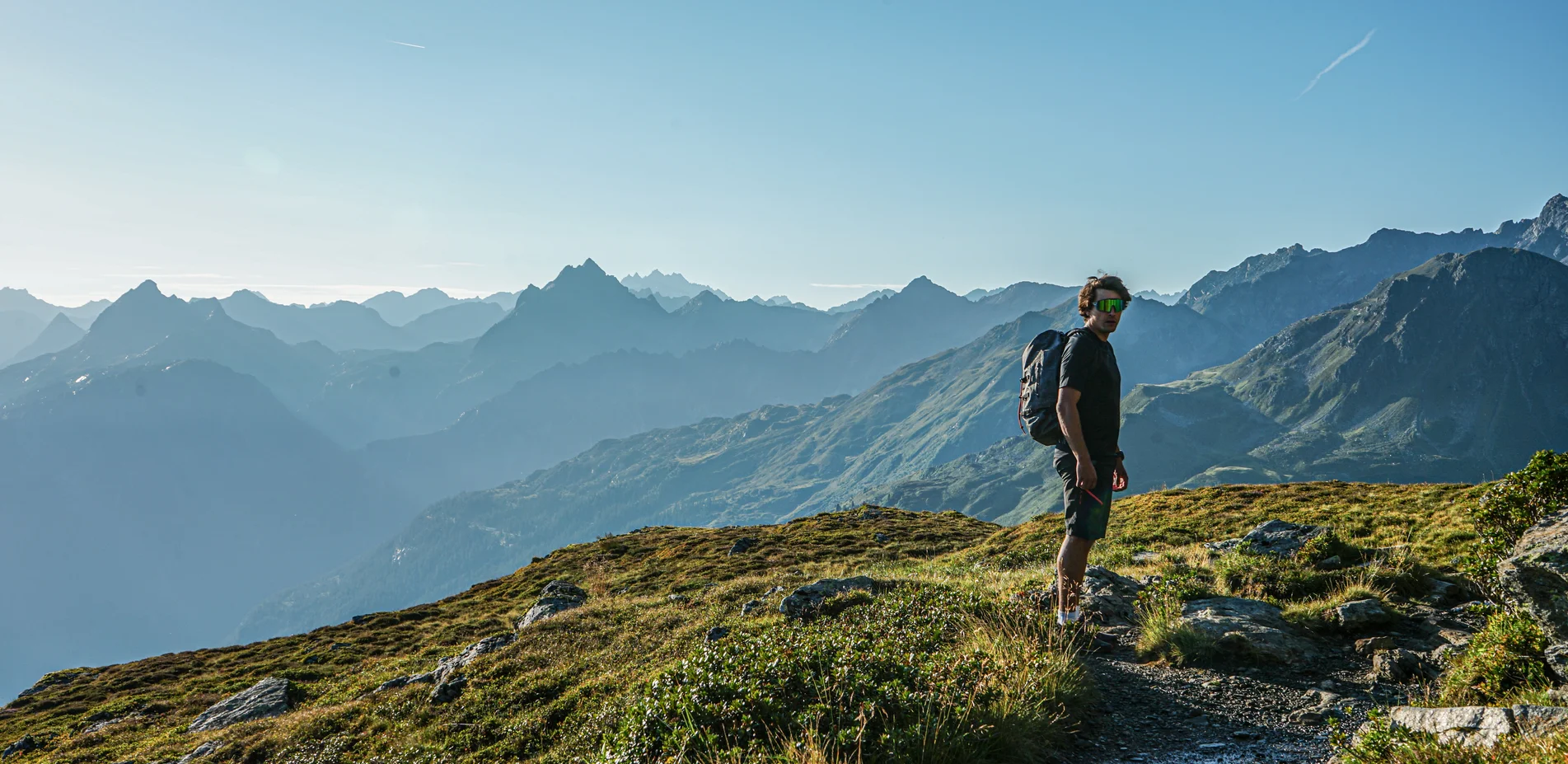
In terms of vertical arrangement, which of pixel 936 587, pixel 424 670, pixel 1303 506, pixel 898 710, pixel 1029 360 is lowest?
pixel 1303 506

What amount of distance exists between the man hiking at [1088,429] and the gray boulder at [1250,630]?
5.70 ft

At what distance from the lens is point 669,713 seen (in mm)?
7547

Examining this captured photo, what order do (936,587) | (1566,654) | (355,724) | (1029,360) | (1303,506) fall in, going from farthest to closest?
(1303,506)
(355,724)
(936,587)
(1029,360)
(1566,654)

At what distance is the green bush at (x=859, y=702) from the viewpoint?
6688mm

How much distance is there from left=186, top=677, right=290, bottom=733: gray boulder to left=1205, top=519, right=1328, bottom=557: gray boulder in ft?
81.6

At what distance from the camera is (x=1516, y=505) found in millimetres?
9039

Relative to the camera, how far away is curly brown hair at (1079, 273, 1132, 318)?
9.88 m

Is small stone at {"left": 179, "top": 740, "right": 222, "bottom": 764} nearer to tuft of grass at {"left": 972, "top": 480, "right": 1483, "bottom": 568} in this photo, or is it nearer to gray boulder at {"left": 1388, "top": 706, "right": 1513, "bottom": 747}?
gray boulder at {"left": 1388, "top": 706, "right": 1513, "bottom": 747}

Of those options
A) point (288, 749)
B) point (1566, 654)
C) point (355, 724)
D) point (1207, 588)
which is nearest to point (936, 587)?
point (1207, 588)

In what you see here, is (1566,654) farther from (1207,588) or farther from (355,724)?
(355,724)

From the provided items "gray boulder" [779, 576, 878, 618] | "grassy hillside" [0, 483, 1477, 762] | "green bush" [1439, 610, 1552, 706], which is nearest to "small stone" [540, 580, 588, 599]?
"grassy hillside" [0, 483, 1477, 762]

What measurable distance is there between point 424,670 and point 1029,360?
18907 millimetres

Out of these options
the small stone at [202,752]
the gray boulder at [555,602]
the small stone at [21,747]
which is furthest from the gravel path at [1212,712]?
the small stone at [21,747]

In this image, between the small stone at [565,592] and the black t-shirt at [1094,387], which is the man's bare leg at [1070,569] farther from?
the small stone at [565,592]
